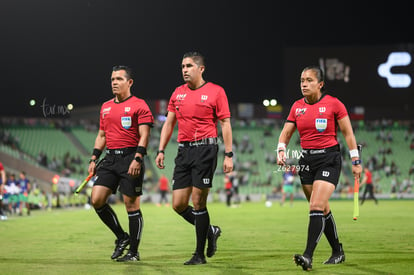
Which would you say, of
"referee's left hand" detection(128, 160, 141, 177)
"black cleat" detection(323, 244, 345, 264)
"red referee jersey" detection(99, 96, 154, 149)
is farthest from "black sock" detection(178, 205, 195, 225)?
"black cleat" detection(323, 244, 345, 264)

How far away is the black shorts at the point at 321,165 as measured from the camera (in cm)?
850

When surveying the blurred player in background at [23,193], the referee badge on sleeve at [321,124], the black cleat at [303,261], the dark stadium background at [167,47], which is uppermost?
the dark stadium background at [167,47]

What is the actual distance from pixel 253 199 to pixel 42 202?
17756 millimetres

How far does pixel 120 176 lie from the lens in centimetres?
937

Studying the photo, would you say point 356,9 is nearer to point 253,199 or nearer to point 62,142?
point 253,199

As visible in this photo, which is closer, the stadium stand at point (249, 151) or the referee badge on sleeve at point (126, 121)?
the referee badge on sleeve at point (126, 121)

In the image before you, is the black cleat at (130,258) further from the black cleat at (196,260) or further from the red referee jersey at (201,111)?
the red referee jersey at (201,111)

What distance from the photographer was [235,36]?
121 feet

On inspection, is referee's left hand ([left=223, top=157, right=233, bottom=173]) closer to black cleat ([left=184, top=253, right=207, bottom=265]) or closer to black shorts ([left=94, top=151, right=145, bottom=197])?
black cleat ([left=184, top=253, right=207, bottom=265])

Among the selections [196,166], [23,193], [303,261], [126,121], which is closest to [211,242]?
[196,166]

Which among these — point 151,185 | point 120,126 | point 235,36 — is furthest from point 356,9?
point 120,126

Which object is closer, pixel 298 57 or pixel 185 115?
pixel 185 115

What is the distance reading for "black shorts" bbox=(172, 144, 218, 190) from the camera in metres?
8.70

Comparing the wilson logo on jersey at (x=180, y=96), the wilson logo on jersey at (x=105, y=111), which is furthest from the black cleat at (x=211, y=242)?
the wilson logo on jersey at (x=105, y=111)
